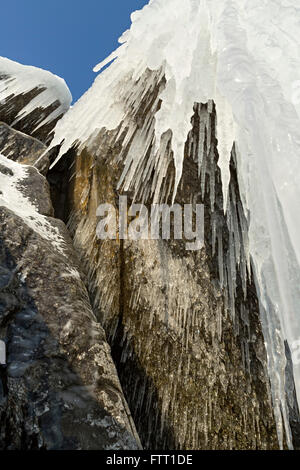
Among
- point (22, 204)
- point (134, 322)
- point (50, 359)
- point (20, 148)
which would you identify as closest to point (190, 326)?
point (134, 322)

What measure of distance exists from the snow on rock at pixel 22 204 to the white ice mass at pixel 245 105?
2.78ft

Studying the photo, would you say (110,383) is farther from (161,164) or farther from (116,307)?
(161,164)

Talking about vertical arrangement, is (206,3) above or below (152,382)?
above

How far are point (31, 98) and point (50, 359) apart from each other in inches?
235

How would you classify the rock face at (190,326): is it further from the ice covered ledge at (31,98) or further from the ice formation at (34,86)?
the ice formation at (34,86)

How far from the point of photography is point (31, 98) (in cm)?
704

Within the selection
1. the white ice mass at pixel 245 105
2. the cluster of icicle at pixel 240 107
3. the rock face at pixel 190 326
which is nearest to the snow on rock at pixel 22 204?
the rock face at pixel 190 326

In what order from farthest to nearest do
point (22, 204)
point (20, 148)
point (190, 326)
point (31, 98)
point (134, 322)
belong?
point (31, 98)
point (20, 148)
point (22, 204)
point (134, 322)
point (190, 326)

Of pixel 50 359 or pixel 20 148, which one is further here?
pixel 20 148

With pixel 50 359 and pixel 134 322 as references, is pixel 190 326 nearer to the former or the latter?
pixel 134 322

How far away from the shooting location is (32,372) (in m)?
2.28

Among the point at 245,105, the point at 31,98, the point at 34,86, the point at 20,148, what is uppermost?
the point at 34,86
